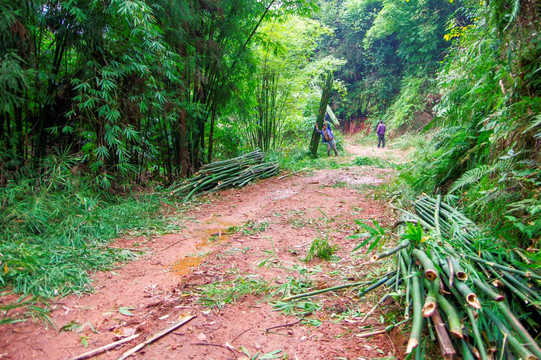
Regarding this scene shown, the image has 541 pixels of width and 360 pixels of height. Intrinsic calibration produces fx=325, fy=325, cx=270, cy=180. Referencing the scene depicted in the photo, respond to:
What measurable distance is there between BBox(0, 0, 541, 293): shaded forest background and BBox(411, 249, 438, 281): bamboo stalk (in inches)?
19.9

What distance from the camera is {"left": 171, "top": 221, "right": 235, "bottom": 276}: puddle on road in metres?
2.56

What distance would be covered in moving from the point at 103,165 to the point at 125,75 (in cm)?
106

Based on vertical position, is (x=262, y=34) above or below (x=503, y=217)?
above

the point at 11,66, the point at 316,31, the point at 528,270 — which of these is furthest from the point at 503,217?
the point at 316,31

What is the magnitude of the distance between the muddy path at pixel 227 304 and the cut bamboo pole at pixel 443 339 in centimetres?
29

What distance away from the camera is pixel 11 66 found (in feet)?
8.61

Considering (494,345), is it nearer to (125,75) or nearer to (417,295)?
(417,295)

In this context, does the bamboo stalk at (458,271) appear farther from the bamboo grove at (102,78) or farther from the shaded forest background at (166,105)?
the bamboo grove at (102,78)

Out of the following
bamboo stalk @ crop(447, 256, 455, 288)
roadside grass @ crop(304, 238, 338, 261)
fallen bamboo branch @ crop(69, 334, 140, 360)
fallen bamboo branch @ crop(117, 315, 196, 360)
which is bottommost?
fallen bamboo branch @ crop(69, 334, 140, 360)

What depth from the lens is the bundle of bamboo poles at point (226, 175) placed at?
189 inches

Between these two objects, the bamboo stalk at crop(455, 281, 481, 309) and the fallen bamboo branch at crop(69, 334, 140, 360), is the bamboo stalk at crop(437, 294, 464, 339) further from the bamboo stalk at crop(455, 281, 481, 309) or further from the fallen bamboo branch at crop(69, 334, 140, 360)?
the fallen bamboo branch at crop(69, 334, 140, 360)

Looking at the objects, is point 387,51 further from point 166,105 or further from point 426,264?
point 426,264

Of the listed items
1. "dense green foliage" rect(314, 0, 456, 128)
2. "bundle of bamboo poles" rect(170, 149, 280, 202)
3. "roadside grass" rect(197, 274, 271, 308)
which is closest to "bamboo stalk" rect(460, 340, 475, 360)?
"roadside grass" rect(197, 274, 271, 308)

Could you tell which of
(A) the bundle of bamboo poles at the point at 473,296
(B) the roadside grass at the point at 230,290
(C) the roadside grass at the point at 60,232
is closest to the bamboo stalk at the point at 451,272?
A: (A) the bundle of bamboo poles at the point at 473,296
